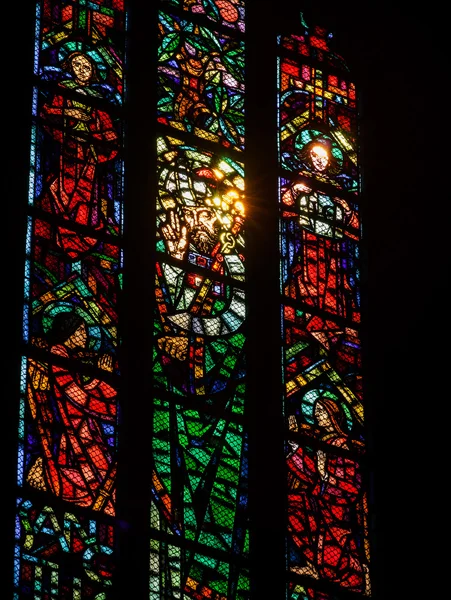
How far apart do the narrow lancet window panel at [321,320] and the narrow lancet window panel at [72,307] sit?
99 cm

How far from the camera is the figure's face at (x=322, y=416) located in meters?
9.86

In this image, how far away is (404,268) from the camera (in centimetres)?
1054

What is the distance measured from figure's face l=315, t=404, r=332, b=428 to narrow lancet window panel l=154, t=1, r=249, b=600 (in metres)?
0.45

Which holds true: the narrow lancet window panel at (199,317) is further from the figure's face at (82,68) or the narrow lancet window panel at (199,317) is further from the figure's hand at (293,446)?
the figure's face at (82,68)

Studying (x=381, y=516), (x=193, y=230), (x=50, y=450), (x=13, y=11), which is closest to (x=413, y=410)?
(x=381, y=516)

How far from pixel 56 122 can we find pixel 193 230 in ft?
2.84

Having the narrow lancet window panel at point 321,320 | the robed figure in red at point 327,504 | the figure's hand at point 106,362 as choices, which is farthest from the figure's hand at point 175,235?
the robed figure in red at point 327,504

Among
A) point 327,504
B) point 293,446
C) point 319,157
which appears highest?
point 319,157

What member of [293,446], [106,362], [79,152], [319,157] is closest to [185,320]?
[106,362]

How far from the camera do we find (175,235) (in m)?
9.88

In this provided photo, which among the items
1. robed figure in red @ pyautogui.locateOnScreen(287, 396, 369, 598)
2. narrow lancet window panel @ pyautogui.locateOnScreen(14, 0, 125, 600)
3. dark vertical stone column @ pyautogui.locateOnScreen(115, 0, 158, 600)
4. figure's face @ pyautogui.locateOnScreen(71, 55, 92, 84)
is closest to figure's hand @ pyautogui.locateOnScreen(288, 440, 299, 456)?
robed figure in red @ pyautogui.locateOnScreen(287, 396, 369, 598)

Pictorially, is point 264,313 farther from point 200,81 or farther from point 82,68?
point 82,68

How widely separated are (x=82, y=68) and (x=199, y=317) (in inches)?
55.3

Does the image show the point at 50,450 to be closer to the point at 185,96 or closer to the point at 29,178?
the point at 29,178
